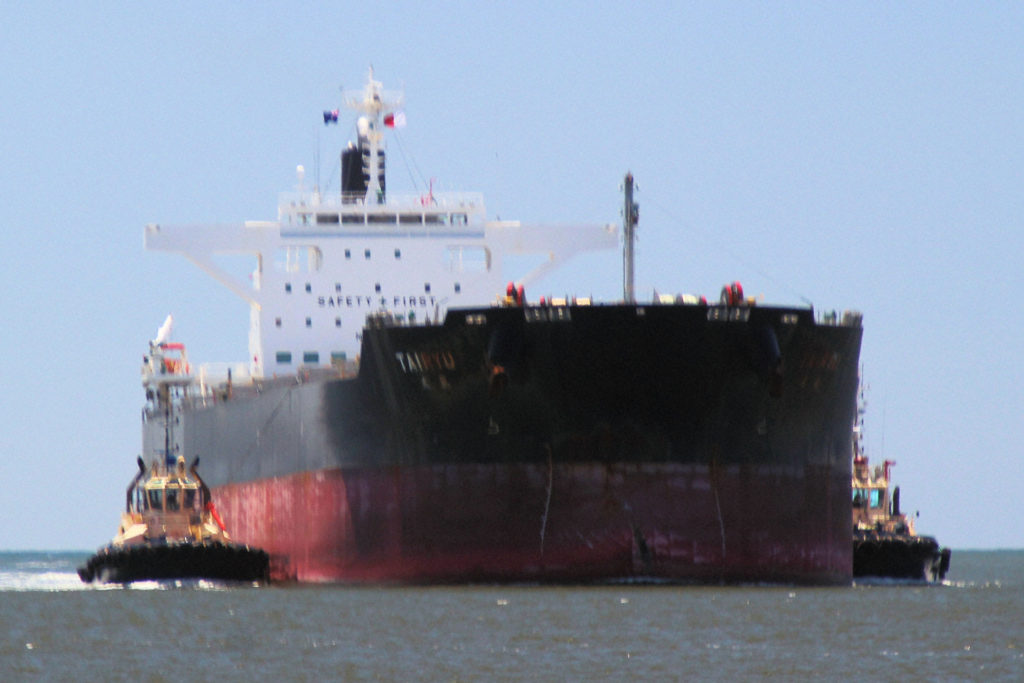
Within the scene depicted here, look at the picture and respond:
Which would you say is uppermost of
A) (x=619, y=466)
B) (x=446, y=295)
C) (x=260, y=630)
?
(x=446, y=295)

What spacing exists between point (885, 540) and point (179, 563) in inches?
465

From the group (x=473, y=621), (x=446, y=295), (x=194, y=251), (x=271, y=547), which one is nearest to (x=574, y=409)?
(x=473, y=621)

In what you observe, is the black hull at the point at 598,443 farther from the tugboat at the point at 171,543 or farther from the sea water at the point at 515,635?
the tugboat at the point at 171,543

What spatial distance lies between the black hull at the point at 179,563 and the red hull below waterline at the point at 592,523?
254cm

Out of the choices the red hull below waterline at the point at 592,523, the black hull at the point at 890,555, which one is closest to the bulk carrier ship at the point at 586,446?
the red hull below waterline at the point at 592,523

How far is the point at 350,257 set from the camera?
37469 millimetres

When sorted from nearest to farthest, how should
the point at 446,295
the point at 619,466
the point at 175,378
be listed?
the point at 619,466, the point at 446,295, the point at 175,378

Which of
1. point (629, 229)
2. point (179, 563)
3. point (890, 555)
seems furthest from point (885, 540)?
point (179, 563)

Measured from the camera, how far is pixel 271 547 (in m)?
33.5

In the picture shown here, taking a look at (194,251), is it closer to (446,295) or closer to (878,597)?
(446,295)

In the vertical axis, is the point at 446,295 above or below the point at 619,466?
above

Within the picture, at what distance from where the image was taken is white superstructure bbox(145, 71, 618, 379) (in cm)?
3731

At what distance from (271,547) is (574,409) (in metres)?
7.70

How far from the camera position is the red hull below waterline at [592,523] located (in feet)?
91.5
